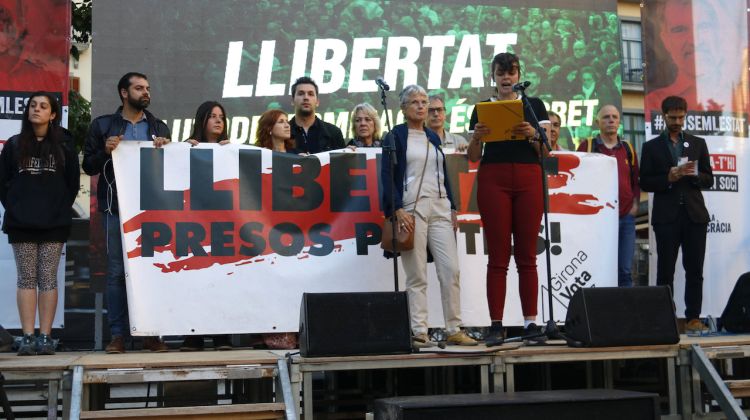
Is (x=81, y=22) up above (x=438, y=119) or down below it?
above

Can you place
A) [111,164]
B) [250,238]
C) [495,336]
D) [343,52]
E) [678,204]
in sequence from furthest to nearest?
[343,52], [678,204], [250,238], [111,164], [495,336]

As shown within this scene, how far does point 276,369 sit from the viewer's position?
527 cm

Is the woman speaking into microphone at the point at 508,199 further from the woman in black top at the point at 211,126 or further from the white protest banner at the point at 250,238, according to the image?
the woman in black top at the point at 211,126

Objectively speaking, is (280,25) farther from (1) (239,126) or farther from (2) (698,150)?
(2) (698,150)

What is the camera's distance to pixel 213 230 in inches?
263

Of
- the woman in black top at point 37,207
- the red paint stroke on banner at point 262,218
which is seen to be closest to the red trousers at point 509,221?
the red paint stroke on banner at point 262,218

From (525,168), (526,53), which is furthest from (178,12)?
(525,168)

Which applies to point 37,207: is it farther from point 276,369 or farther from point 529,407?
point 529,407

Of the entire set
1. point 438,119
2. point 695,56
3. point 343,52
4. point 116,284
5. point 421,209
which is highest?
point 343,52

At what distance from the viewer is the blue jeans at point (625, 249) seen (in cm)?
771

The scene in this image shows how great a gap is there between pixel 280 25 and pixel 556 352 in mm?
4449

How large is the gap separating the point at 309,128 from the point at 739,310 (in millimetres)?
3379

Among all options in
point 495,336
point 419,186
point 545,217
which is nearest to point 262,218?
point 419,186

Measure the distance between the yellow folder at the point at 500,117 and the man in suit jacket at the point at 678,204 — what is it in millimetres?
2252
